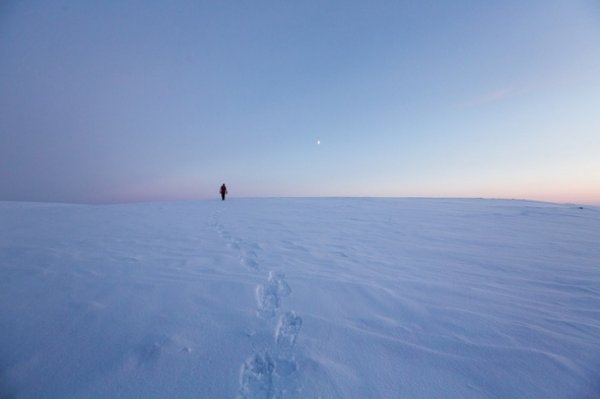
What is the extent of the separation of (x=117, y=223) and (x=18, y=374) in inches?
296

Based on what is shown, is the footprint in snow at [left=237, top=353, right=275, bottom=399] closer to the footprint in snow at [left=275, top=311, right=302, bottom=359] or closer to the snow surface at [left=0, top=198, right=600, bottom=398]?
the snow surface at [left=0, top=198, right=600, bottom=398]

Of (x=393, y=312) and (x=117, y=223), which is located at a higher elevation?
(x=117, y=223)

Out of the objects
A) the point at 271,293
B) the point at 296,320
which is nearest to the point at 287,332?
the point at 296,320

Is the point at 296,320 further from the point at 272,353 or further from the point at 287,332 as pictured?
the point at 272,353

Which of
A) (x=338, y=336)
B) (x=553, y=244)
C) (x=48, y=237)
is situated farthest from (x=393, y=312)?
(x=48, y=237)

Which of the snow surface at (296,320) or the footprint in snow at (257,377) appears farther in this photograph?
the snow surface at (296,320)

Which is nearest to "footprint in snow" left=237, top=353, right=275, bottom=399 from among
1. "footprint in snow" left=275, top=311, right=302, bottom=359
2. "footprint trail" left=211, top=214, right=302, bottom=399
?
"footprint trail" left=211, top=214, right=302, bottom=399

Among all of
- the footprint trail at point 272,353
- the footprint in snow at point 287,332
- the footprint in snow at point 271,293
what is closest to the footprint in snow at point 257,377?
the footprint trail at point 272,353

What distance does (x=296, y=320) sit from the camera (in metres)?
3.38

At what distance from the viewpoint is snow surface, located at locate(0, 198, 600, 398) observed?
8.12 ft

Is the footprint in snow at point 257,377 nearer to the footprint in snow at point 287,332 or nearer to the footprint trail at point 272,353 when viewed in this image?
the footprint trail at point 272,353

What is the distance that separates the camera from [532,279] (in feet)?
15.5

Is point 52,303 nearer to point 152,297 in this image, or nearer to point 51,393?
point 152,297

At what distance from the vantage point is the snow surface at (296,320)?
8.12ft
